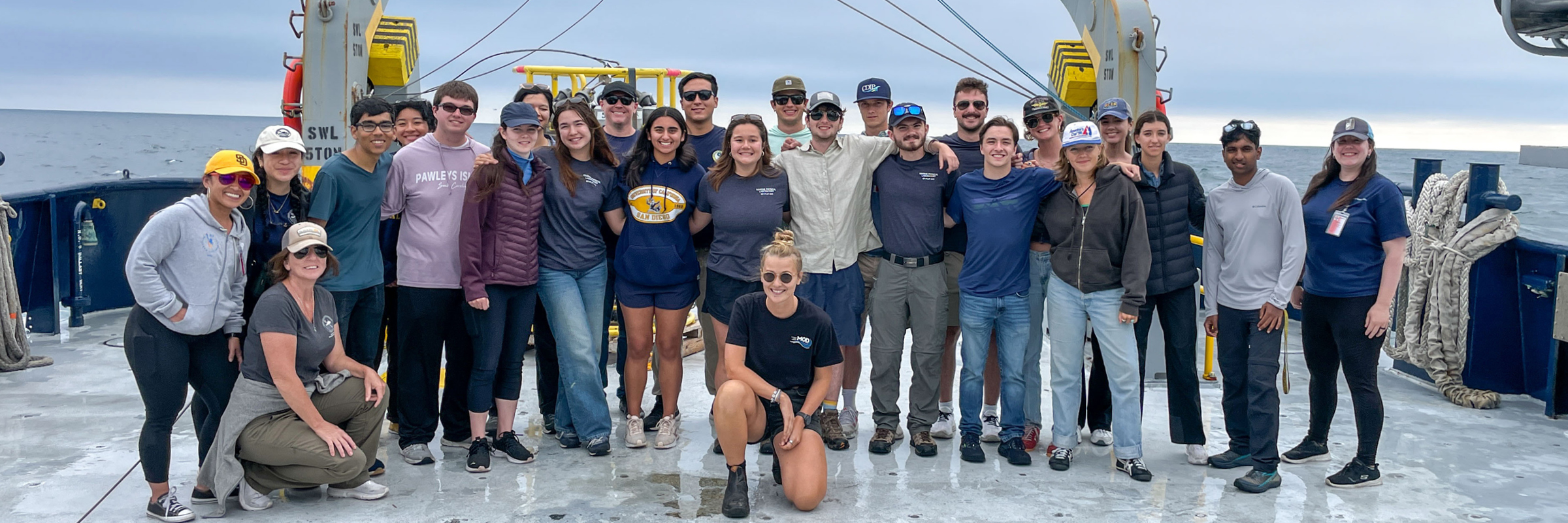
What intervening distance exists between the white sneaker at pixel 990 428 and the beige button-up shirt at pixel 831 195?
112cm

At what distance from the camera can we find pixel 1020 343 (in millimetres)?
4941

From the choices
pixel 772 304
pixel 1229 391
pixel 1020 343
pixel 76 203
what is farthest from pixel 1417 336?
pixel 76 203

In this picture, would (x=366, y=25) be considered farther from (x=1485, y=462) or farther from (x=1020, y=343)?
(x=1485, y=462)

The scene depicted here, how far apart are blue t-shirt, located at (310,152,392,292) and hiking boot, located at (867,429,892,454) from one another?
7.94 feet

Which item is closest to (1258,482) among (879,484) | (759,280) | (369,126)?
(879,484)

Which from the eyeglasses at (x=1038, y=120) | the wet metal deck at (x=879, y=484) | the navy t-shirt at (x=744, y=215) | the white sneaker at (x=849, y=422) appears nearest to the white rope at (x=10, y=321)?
the wet metal deck at (x=879, y=484)

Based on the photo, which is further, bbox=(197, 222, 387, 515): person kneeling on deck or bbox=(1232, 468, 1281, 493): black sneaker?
bbox=(1232, 468, 1281, 493): black sneaker

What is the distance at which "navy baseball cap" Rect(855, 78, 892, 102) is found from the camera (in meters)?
5.24

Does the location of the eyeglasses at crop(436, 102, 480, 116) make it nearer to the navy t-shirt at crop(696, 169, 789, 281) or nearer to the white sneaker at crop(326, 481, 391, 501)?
the navy t-shirt at crop(696, 169, 789, 281)

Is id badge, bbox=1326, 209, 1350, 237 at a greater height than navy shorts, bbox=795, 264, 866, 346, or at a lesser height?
greater

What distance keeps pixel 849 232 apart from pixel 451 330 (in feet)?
6.27

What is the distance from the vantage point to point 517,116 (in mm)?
4629

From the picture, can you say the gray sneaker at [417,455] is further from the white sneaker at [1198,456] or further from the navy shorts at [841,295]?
the white sneaker at [1198,456]

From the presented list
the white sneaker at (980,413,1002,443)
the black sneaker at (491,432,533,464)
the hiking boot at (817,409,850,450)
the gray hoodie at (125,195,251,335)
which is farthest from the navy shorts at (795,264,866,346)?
the gray hoodie at (125,195,251,335)
